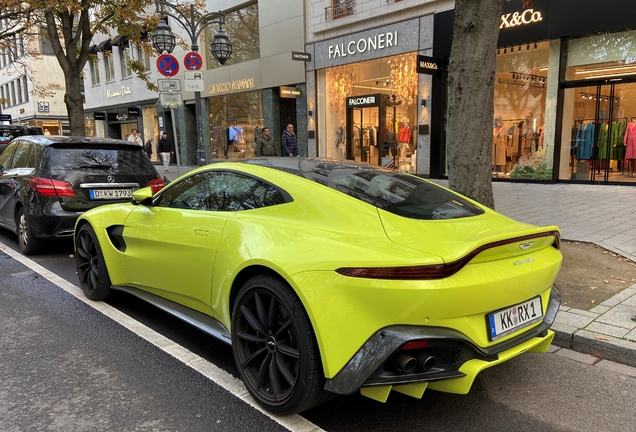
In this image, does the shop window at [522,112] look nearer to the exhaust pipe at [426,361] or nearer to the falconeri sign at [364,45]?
the falconeri sign at [364,45]

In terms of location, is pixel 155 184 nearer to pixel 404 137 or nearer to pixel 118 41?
pixel 404 137

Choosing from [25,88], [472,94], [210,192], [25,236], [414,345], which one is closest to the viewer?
[414,345]

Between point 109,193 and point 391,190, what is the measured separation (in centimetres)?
469

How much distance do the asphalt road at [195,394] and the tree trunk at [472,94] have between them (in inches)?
92.3

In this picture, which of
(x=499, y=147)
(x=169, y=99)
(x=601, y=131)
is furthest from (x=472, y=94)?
(x=499, y=147)

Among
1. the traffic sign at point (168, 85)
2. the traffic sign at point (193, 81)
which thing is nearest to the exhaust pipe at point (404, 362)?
the traffic sign at point (168, 85)

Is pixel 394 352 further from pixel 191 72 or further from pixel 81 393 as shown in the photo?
pixel 191 72

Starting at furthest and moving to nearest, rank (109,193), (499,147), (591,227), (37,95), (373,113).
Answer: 1. (37,95)
2. (373,113)
3. (499,147)
4. (591,227)
5. (109,193)

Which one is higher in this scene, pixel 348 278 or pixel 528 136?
pixel 528 136

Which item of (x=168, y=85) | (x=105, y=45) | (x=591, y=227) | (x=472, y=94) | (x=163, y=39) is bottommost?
(x=591, y=227)

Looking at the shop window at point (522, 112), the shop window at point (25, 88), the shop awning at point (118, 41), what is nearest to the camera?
the shop window at point (522, 112)

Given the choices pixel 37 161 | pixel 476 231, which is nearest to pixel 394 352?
pixel 476 231

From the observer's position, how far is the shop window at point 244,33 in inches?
782

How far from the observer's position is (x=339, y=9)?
647 inches
